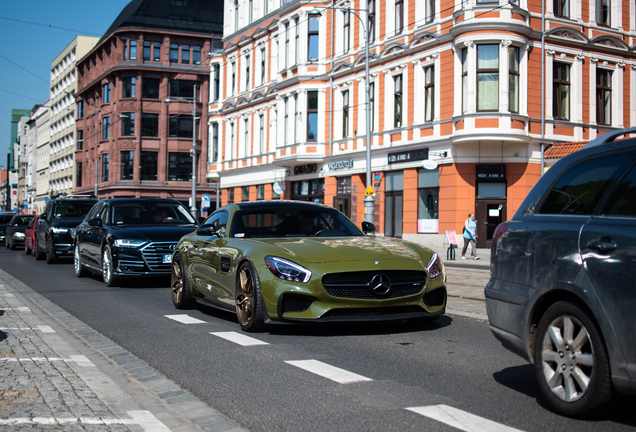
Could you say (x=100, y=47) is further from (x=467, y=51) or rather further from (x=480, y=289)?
(x=480, y=289)

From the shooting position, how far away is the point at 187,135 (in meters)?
72.3

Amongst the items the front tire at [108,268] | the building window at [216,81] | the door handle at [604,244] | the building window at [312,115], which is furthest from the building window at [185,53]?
the door handle at [604,244]

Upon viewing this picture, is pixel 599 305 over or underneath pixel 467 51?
underneath

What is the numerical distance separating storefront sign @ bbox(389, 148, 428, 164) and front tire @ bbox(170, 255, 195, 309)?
71.9 ft

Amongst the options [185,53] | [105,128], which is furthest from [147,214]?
[105,128]

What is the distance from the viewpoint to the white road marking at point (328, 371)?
17.5 ft

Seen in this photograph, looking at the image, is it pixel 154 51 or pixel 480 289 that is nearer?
pixel 480 289

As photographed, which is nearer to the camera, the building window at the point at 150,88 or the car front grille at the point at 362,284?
the car front grille at the point at 362,284

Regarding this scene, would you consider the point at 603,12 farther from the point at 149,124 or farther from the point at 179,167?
the point at 149,124

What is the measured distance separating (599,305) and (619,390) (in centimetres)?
45

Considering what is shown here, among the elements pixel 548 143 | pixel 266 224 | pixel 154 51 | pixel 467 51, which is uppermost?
pixel 154 51

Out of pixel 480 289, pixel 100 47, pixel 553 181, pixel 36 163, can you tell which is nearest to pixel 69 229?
pixel 480 289

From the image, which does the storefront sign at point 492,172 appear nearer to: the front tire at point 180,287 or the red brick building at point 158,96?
the front tire at point 180,287

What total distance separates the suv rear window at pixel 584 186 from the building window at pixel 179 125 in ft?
227
